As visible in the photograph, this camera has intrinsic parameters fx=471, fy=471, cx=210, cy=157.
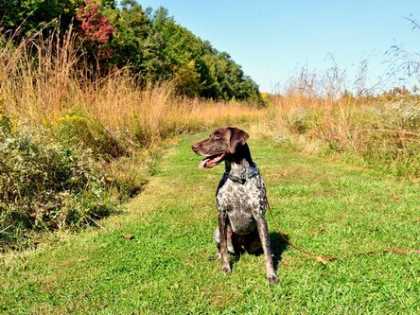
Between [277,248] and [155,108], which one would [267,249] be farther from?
[155,108]

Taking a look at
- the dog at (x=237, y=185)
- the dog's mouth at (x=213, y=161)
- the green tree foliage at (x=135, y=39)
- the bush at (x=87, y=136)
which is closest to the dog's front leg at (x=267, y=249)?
the dog at (x=237, y=185)

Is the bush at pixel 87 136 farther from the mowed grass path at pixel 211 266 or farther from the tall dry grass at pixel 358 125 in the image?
the tall dry grass at pixel 358 125

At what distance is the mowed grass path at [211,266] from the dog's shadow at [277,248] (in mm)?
62

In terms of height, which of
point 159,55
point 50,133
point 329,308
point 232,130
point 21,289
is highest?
point 159,55

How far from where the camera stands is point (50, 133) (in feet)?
21.6

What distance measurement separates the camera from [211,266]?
13.6 ft

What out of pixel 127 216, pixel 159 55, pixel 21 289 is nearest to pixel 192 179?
pixel 127 216

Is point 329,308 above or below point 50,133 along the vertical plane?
below

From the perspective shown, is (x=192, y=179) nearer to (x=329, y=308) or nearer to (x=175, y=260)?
(x=175, y=260)

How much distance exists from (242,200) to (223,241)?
44 centimetres

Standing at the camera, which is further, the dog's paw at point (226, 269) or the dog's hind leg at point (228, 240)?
the dog's hind leg at point (228, 240)

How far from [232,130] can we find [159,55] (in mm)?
30537

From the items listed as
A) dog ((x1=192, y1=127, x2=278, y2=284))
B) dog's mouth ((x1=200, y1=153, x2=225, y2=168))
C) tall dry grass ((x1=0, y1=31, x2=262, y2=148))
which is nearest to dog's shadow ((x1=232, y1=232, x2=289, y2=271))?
dog ((x1=192, y1=127, x2=278, y2=284))

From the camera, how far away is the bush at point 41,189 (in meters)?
5.09
